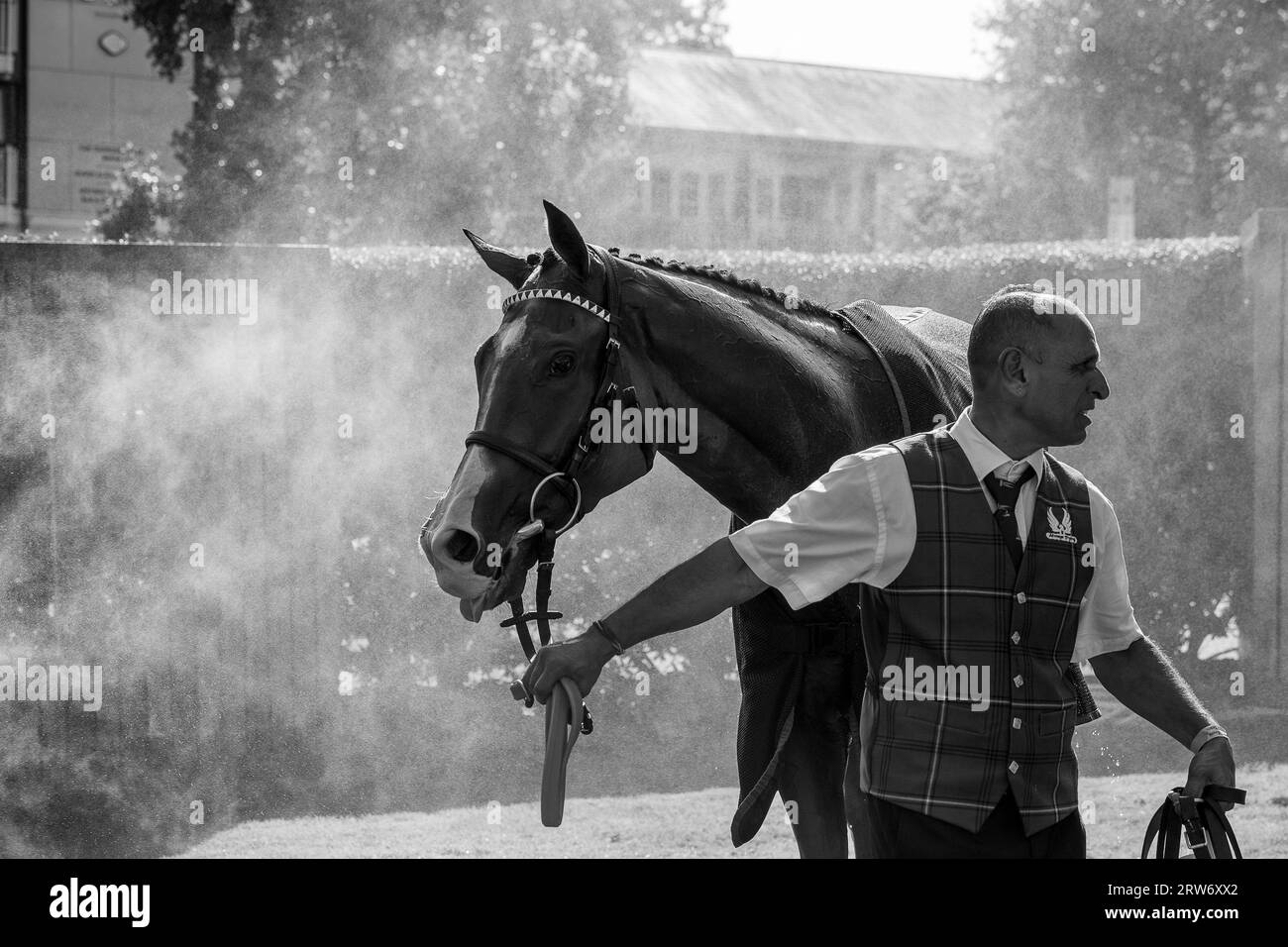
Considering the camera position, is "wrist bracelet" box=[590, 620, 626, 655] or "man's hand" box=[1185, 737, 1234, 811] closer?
"wrist bracelet" box=[590, 620, 626, 655]

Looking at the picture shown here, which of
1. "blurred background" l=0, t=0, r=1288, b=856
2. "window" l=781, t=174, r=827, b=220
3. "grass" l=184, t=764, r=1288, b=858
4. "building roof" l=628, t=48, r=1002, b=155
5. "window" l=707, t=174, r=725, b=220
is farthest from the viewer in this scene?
"window" l=781, t=174, r=827, b=220

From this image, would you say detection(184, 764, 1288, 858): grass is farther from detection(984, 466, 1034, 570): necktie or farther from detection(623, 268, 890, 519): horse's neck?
detection(984, 466, 1034, 570): necktie

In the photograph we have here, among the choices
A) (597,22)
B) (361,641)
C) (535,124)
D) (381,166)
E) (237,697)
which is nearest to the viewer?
(237,697)

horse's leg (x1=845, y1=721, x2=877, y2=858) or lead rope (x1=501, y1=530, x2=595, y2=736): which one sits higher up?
lead rope (x1=501, y1=530, x2=595, y2=736)

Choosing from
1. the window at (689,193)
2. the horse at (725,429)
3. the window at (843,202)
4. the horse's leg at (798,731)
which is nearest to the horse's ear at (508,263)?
the horse at (725,429)

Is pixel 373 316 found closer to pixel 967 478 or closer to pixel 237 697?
pixel 237 697

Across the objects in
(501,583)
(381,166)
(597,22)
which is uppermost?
(597,22)

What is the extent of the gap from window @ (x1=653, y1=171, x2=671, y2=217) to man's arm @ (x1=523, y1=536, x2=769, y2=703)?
29785mm

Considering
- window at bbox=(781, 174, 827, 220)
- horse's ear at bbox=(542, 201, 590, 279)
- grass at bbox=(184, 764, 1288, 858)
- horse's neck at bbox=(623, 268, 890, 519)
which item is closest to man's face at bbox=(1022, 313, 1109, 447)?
horse's neck at bbox=(623, 268, 890, 519)

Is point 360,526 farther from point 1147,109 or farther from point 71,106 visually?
point 1147,109

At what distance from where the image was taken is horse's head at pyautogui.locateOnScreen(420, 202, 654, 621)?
2980 millimetres

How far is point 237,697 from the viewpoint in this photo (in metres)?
7.70
